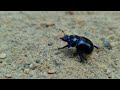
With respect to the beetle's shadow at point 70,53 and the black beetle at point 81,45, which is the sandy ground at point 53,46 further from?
the black beetle at point 81,45

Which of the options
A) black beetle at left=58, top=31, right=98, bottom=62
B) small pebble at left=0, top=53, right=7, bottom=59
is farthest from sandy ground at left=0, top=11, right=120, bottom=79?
black beetle at left=58, top=31, right=98, bottom=62

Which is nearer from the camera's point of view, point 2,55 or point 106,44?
point 2,55

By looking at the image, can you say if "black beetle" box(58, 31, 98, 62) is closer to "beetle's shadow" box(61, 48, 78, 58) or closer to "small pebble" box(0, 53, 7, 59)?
"beetle's shadow" box(61, 48, 78, 58)

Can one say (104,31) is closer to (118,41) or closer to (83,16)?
(118,41)

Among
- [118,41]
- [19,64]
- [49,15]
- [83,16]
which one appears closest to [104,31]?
[118,41]

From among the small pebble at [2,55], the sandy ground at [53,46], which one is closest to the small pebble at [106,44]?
the sandy ground at [53,46]

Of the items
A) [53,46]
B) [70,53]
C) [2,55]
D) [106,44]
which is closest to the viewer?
[2,55]

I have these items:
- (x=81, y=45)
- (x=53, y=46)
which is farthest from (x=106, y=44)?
(x=53, y=46)

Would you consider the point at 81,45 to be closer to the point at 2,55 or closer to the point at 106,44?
the point at 106,44
